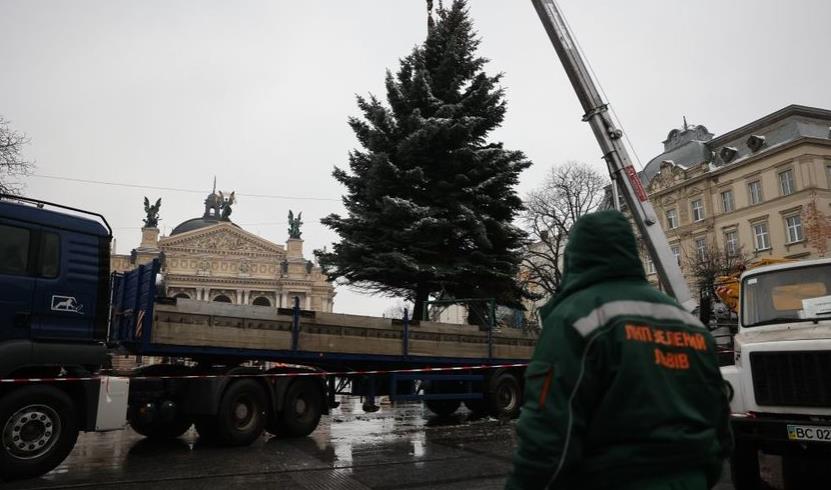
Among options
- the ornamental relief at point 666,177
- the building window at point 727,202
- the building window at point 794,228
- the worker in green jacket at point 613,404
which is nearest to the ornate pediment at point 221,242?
the ornamental relief at point 666,177

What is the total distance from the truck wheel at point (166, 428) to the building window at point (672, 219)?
1888 inches

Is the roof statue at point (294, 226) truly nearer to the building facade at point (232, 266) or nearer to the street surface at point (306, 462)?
the building facade at point (232, 266)

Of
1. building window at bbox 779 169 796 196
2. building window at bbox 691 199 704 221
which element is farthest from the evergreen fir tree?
building window at bbox 691 199 704 221

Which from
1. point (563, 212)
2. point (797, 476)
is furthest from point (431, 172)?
point (563, 212)

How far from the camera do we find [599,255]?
223cm

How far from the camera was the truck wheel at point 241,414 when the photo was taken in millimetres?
8969

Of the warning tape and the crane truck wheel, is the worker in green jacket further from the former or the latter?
the crane truck wheel

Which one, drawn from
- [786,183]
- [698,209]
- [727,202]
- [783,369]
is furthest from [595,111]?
[698,209]

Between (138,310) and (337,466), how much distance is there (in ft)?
12.8

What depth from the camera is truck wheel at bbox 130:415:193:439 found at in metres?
9.35

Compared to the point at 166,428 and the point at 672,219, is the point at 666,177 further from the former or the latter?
the point at 166,428

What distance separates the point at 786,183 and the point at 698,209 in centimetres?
797

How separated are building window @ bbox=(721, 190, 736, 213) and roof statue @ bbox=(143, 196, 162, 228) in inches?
3139

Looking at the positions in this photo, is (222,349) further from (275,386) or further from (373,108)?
(373,108)
